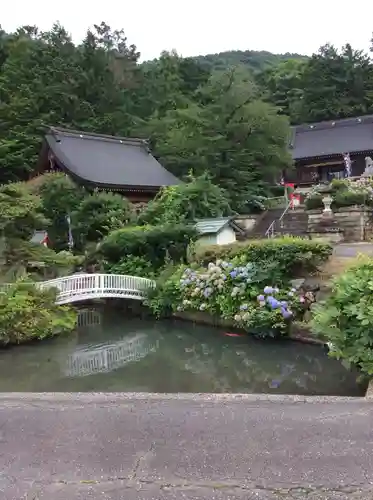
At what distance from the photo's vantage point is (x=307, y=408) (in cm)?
437

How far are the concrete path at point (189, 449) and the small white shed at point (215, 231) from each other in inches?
410

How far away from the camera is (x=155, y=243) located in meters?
14.2

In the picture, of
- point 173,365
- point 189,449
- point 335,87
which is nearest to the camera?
point 189,449

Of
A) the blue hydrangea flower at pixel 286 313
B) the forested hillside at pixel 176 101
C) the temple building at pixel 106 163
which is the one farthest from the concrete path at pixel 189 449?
the forested hillside at pixel 176 101

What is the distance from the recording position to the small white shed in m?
15.1

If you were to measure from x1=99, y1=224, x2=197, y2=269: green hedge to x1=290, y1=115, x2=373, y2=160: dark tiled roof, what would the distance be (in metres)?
18.9

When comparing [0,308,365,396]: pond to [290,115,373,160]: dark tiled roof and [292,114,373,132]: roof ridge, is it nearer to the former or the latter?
[290,115,373,160]: dark tiled roof

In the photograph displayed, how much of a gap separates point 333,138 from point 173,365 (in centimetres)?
2758

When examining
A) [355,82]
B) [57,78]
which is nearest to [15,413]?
[57,78]

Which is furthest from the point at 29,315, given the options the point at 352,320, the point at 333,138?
the point at 333,138

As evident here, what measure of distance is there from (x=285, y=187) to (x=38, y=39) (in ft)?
91.2

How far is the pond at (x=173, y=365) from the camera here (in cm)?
709

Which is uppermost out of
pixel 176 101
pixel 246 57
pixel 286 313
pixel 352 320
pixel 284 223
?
pixel 246 57

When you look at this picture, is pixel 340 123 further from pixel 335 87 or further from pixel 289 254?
pixel 289 254
